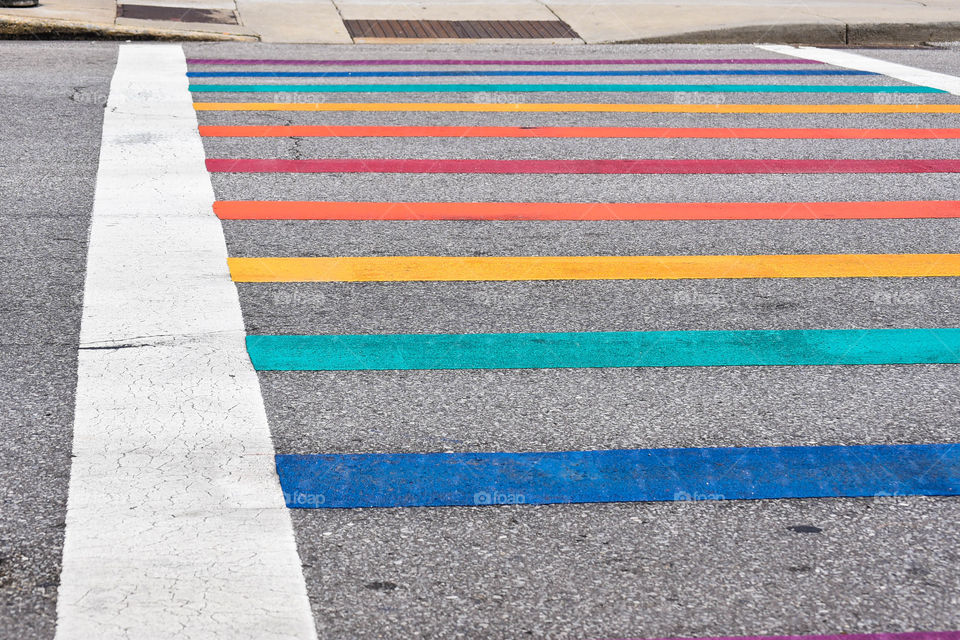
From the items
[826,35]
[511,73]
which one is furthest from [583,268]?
[826,35]

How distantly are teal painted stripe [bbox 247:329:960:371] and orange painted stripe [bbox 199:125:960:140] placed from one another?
12.3 feet

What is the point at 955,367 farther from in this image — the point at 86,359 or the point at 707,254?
the point at 86,359

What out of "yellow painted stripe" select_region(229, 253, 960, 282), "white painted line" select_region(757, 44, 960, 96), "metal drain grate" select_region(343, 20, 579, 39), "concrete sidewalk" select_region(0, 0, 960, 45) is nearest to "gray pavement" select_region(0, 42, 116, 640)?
"yellow painted stripe" select_region(229, 253, 960, 282)

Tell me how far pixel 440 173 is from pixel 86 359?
11.0 ft

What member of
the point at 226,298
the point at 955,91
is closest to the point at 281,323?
the point at 226,298

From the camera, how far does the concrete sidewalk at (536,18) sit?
12.1m

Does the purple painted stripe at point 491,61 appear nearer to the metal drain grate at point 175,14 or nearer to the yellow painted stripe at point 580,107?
A: the yellow painted stripe at point 580,107

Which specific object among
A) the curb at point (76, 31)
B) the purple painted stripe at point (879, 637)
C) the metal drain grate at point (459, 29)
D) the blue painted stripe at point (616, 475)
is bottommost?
the purple painted stripe at point (879, 637)

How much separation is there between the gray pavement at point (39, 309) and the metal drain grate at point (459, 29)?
393 cm

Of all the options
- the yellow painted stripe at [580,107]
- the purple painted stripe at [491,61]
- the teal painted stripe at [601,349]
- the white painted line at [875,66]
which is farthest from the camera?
the purple painted stripe at [491,61]

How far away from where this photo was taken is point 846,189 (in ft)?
23.2

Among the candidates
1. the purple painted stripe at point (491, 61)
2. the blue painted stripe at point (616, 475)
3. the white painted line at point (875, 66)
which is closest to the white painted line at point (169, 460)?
the blue painted stripe at point (616, 475)

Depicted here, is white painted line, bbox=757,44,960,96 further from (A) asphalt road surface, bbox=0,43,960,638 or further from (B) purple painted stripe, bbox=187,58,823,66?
(A) asphalt road surface, bbox=0,43,960,638

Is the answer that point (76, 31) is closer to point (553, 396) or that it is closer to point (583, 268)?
point (583, 268)
